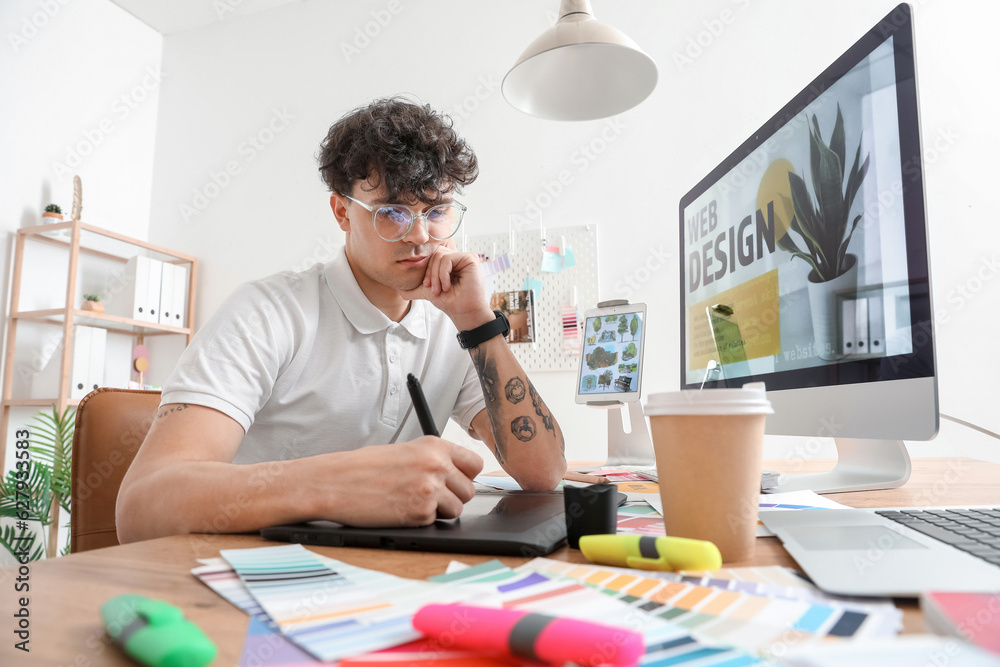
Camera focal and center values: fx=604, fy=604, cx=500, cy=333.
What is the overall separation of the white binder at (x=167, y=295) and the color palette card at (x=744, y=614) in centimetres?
301

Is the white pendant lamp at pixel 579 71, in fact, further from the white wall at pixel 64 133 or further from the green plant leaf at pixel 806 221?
the white wall at pixel 64 133

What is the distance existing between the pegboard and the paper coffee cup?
6.13ft

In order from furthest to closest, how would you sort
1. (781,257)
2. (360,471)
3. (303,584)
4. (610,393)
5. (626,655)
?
(610,393) → (781,257) → (360,471) → (303,584) → (626,655)

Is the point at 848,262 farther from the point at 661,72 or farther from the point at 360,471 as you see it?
the point at 661,72

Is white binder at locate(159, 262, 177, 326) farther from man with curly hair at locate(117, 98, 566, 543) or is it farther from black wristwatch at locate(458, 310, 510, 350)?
black wristwatch at locate(458, 310, 510, 350)

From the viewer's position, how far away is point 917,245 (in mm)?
653

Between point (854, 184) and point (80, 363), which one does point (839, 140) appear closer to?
point (854, 184)

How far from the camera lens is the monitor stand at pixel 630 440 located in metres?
1.52

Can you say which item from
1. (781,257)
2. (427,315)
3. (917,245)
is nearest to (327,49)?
(427,315)

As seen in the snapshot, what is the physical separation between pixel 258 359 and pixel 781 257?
0.80 metres

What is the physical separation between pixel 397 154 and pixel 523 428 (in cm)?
56

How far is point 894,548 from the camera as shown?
457mm
